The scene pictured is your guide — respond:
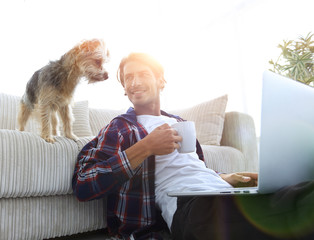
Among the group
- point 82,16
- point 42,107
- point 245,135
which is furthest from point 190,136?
point 82,16

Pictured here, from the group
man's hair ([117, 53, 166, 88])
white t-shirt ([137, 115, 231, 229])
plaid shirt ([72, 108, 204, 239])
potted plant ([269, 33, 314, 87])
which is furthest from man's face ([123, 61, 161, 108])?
potted plant ([269, 33, 314, 87])

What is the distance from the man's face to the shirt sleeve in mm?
254

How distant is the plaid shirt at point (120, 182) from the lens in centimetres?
100

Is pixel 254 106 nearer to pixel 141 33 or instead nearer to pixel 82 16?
pixel 141 33

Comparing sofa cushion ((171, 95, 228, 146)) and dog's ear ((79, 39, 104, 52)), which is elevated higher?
dog's ear ((79, 39, 104, 52))

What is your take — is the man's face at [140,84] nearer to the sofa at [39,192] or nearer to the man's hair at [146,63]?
the man's hair at [146,63]

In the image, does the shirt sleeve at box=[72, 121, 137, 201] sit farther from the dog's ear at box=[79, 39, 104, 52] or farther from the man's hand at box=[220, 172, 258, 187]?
the dog's ear at box=[79, 39, 104, 52]

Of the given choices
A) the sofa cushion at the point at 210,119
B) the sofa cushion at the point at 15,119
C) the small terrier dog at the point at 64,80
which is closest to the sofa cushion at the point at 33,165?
the small terrier dog at the point at 64,80

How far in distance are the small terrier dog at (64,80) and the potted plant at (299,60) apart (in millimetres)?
1701

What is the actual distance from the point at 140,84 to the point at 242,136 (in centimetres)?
136

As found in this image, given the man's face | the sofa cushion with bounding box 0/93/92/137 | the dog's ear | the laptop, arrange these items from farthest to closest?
1. the sofa cushion with bounding box 0/93/92/137
2. the dog's ear
3. the man's face
4. the laptop

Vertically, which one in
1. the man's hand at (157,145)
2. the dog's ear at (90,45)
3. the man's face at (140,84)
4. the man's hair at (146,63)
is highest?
the dog's ear at (90,45)

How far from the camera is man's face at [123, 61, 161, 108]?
1.32 meters

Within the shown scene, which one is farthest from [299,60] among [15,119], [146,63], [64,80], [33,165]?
[15,119]
